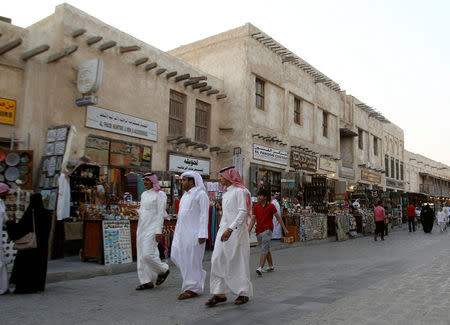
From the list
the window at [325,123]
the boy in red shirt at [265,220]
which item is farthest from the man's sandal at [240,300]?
the window at [325,123]

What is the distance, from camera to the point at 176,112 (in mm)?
14625

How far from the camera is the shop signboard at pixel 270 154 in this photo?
17.1 metres

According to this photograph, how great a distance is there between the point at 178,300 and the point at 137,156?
767 centimetres

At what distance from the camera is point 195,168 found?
15.0 metres

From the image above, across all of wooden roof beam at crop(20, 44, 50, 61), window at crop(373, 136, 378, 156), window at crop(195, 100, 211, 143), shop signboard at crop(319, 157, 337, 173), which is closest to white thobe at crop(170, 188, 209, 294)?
wooden roof beam at crop(20, 44, 50, 61)

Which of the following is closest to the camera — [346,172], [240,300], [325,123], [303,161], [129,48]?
[240,300]

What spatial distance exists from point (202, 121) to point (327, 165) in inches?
384

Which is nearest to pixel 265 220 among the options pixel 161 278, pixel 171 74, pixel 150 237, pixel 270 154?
pixel 161 278

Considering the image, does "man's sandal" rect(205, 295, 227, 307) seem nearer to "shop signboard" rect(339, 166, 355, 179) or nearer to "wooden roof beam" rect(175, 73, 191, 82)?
"wooden roof beam" rect(175, 73, 191, 82)

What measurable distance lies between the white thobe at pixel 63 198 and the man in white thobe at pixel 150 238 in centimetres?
317

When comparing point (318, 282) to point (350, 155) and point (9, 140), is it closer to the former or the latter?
point (9, 140)

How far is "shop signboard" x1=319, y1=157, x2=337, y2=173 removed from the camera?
22423 mm

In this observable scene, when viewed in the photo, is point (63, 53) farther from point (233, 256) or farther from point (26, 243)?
point (233, 256)

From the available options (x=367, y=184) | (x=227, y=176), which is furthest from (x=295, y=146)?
(x=227, y=176)
